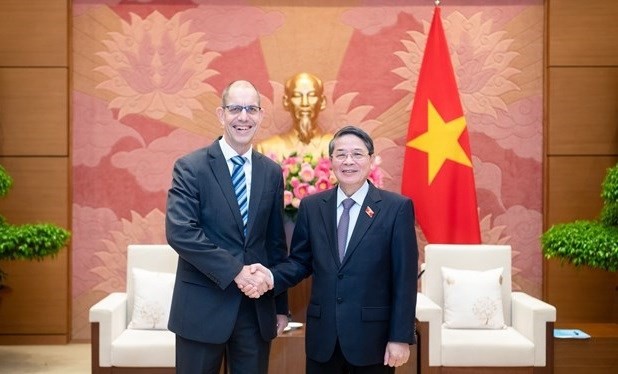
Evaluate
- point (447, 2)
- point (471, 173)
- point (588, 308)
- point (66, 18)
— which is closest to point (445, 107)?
point (471, 173)

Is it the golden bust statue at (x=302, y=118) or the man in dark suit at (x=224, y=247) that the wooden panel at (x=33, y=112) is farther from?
the man in dark suit at (x=224, y=247)

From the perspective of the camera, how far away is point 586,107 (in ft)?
17.6

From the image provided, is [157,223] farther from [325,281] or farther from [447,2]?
[325,281]

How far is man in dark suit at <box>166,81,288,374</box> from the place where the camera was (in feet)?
8.16

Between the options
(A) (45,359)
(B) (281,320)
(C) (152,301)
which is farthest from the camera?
(A) (45,359)

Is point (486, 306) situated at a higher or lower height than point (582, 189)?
lower

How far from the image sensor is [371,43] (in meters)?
5.46

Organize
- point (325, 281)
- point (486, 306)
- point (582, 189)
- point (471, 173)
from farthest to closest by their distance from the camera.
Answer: point (582, 189) → point (471, 173) → point (486, 306) → point (325, 281)

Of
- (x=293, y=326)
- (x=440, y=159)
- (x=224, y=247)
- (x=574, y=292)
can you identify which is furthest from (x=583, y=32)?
(x=224, y=247)

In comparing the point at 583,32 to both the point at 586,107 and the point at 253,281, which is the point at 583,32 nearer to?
the point at 586,107

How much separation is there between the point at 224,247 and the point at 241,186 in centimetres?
23

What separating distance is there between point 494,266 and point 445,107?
1.18 m

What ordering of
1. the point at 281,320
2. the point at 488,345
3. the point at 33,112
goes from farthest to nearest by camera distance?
1. the point at 33,112
2. the point at 488,345
3. the point at 281,320

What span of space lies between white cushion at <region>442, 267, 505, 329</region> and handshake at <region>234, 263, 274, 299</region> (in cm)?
210
